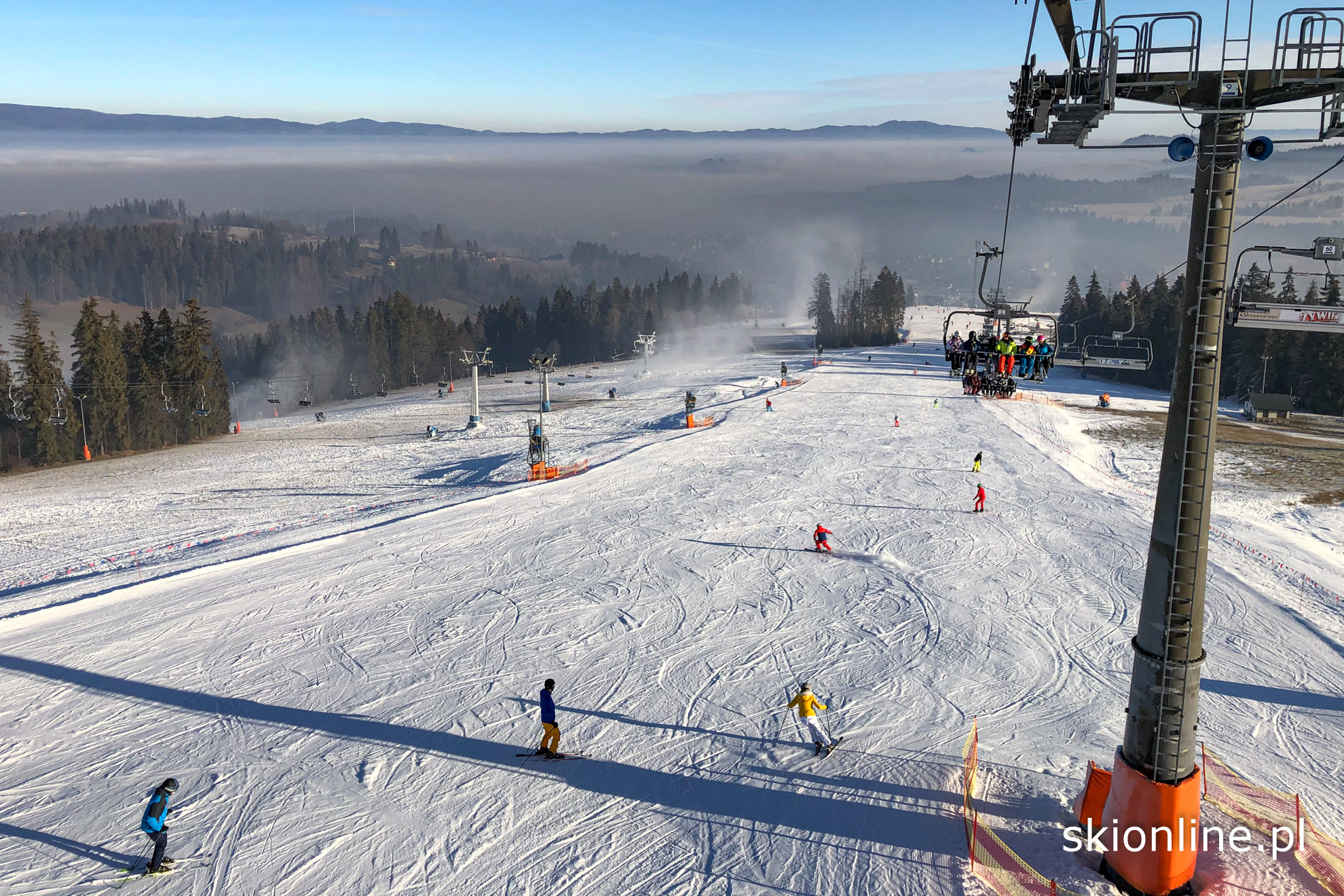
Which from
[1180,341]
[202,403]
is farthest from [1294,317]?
[202,403]

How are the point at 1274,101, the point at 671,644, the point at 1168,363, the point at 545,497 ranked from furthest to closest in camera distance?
the point at 1168,363
the point at 545,497
the point at 671,644
the point at 1274,101

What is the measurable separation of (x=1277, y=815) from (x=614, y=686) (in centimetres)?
1058

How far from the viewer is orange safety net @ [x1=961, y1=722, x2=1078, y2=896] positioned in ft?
31.2

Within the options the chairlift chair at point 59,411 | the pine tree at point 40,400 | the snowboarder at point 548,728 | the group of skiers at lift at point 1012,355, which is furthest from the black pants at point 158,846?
the pine tree at point 40,400

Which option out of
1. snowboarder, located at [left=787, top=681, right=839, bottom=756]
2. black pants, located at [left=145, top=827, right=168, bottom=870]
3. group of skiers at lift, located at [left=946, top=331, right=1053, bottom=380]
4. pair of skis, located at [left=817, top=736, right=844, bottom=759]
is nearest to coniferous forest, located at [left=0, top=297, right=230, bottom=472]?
black pants, located at [left=145, top=827, right=168, bottom=870]

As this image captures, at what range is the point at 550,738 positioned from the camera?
1273 centimetres

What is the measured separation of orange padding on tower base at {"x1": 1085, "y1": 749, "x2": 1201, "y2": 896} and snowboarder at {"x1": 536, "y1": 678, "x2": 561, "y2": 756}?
7931mm

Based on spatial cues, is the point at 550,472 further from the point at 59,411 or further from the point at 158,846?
the point at 59,411

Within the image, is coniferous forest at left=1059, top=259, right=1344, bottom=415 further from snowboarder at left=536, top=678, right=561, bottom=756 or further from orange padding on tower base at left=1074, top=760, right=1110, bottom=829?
snowboarder at left=536, top=678, right=561, bottom=756

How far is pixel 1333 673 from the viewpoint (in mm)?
16250

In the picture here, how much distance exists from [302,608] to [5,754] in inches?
273

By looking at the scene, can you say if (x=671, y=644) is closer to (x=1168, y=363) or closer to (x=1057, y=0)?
(x=1057, y=0)

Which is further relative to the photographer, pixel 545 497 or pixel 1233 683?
pixel 545 497

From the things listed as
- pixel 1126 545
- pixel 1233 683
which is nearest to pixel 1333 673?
pixel 1233 683
